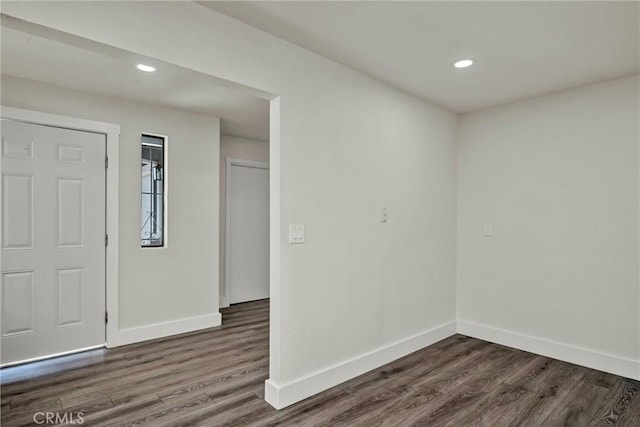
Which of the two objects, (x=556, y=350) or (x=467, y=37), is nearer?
(x=467, y=37)

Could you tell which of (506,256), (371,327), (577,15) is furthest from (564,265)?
(577,15)

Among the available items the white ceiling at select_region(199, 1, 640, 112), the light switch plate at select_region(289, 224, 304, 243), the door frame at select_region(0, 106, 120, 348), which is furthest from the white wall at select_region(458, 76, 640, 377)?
the door frame at select_region(0, 106, 120, 348)

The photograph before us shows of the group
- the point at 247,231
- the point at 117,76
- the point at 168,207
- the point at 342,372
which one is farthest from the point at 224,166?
the point at 342,372

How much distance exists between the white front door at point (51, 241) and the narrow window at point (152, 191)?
0.41 m

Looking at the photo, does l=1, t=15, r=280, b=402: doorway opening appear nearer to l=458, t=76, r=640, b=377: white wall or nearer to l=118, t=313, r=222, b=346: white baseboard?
l=118, t=313, r=222, b=346: white baseboard

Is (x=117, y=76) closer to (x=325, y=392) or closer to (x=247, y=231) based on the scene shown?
(x=247, y=231)

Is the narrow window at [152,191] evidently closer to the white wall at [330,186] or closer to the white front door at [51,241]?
the white front door at [51,241]

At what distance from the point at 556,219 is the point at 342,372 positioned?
7.90 feet

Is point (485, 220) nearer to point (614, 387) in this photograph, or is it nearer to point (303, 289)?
point (614, 387)

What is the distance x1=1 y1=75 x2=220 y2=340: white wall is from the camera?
135 inches

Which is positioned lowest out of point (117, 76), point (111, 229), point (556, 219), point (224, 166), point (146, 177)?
point (111, 229)

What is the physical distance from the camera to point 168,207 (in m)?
3.91

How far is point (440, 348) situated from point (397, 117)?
89.3 inches

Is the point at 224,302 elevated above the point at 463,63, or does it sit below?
below
